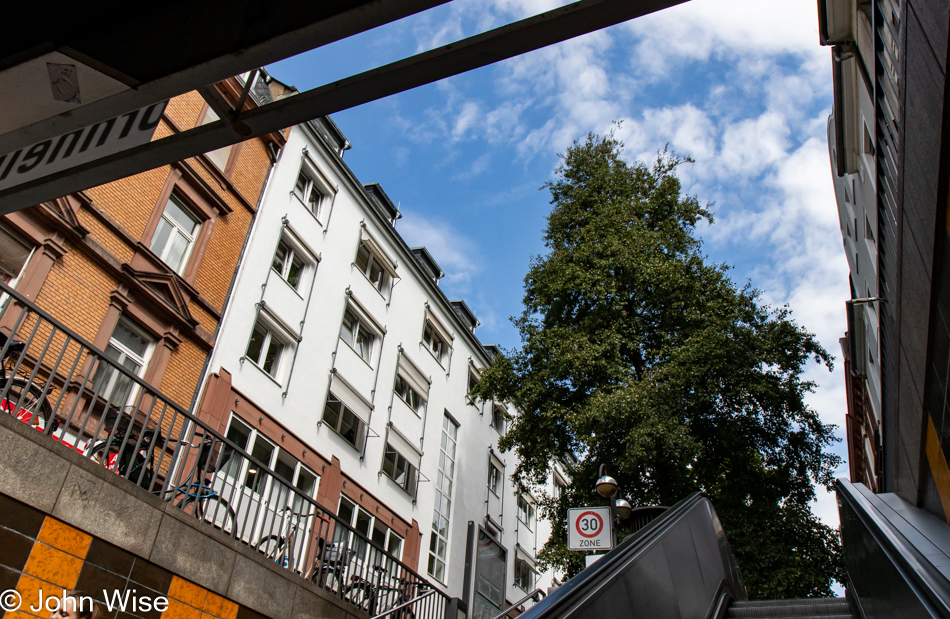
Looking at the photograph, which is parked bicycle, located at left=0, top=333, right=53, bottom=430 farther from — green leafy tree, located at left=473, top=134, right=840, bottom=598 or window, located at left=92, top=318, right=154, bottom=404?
green leafy tree, located at left=473, top=134, right=840, bottom=598

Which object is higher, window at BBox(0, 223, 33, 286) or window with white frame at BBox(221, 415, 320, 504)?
window at BBox(0, 223, 33, 286)

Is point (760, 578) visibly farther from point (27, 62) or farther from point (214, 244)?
point (27, 62)

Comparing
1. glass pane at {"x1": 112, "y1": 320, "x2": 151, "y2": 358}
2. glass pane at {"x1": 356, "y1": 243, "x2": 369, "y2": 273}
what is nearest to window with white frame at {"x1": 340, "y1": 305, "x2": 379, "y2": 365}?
glass pane at {"x1": 356, "y1": 243, "x2": 369, "y2": 273}

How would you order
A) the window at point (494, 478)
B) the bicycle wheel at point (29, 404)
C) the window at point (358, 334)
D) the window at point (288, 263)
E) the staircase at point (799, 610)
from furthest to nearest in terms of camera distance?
the window at point (494, 478) < the window at point (358, 334) < the window at point (288, 263) < the bicycle wheel at point (29, 404) < the staircase at point (799, 610)

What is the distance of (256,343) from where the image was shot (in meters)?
16.6

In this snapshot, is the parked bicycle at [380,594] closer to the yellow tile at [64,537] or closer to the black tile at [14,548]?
the yellow tile at [64,537]

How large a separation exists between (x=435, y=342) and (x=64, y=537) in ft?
65.9

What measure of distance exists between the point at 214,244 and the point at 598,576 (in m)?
13.4

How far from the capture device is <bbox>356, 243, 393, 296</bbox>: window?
2187 centimetres

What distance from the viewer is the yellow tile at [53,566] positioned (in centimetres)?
604

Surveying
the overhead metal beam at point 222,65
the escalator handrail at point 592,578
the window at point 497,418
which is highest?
the window at point 497,418

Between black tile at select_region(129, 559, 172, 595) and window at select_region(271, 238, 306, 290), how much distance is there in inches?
435

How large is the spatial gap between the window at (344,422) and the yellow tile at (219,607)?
9.89 meters

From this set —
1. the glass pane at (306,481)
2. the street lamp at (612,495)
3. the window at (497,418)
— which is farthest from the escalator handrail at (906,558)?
the window at (497,418)
